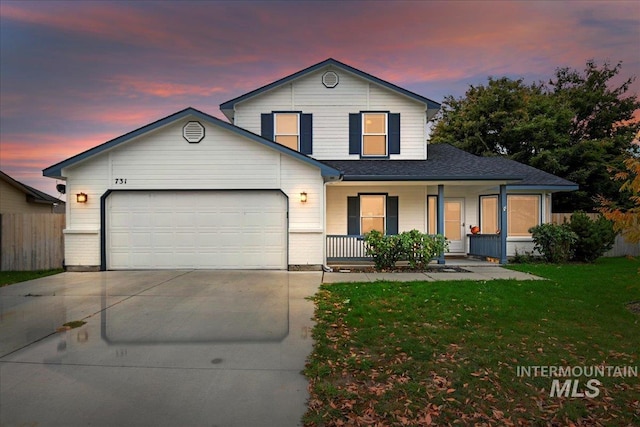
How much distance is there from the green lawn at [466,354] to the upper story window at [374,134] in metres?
7.08

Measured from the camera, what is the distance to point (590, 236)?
12.1 metres

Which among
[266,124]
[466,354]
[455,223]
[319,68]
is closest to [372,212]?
[455,223]

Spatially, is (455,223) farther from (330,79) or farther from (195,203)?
(195,203)

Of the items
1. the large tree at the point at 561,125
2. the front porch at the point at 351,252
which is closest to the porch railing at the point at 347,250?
the front porch at the point at 351,252

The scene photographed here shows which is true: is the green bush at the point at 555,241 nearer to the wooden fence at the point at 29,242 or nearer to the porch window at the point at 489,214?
the porch window at the point at 489,214

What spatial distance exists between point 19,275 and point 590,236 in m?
18.5

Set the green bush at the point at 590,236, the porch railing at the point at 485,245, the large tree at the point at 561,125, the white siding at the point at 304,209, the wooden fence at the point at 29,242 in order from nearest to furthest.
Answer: the white siding at the point at 304,209 < the wooden fence at the point at 29,242 < the green bush at the point at 590,236 < the porch railing at the point at 485,245 < the large tree at the point at 561,125

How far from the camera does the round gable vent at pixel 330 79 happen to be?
13219 mm

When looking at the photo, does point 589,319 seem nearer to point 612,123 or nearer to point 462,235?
point 462,235

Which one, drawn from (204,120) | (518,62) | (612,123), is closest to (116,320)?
(204,120)

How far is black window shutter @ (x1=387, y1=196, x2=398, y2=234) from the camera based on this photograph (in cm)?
1319

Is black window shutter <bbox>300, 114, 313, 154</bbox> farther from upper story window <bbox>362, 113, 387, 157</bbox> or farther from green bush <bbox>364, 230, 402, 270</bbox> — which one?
green bush <bbox>364, 230, 402, 270</bbox>

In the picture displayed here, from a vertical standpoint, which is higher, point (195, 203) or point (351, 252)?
point (195, 203)

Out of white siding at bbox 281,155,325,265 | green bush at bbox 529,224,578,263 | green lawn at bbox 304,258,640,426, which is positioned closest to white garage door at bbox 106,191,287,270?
white siding at bbox 281,155,325,265
